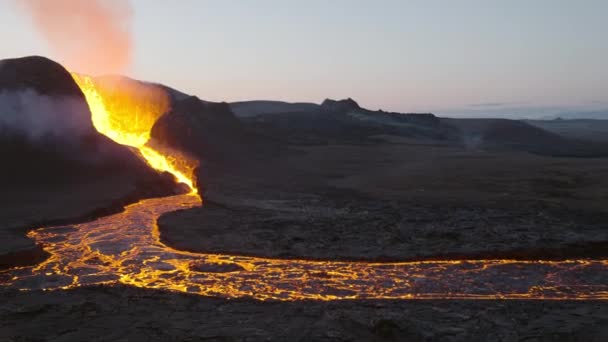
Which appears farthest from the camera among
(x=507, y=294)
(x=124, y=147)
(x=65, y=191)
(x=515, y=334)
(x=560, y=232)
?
(x=124, y=147)

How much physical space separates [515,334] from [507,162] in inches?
1079

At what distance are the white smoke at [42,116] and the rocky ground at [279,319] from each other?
14677mm

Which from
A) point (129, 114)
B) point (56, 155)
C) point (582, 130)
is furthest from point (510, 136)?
point (56, 155)

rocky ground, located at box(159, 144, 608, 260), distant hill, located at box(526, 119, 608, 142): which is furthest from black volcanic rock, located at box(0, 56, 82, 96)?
distant hill, located at box(526, 119, 608, 142)

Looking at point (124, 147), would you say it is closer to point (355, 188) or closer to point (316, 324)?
point (355, 188)

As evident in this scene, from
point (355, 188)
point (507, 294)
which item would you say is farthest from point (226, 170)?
point (507, 294)

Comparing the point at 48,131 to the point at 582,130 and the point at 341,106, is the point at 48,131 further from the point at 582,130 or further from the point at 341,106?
the point at 582,130

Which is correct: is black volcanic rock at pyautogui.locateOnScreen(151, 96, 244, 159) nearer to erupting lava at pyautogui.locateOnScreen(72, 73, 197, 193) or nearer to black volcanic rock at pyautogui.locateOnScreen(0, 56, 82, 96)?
erupting lava at pyautogui.locateOnScreen(72, 73, 197, 193)

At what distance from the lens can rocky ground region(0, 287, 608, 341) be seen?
8906 millimetres

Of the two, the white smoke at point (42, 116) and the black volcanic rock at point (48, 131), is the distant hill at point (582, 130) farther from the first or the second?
the white smoke at point (42, 116)

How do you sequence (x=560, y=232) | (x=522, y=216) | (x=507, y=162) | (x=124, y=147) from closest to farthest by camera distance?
(x=560, y=232)
(x=522, y=216)
(x=124, y=147)
(x=507, y=162)

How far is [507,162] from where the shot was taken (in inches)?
1362

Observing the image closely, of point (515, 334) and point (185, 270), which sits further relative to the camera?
point (185, 270)

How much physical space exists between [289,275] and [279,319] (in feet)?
9.34
